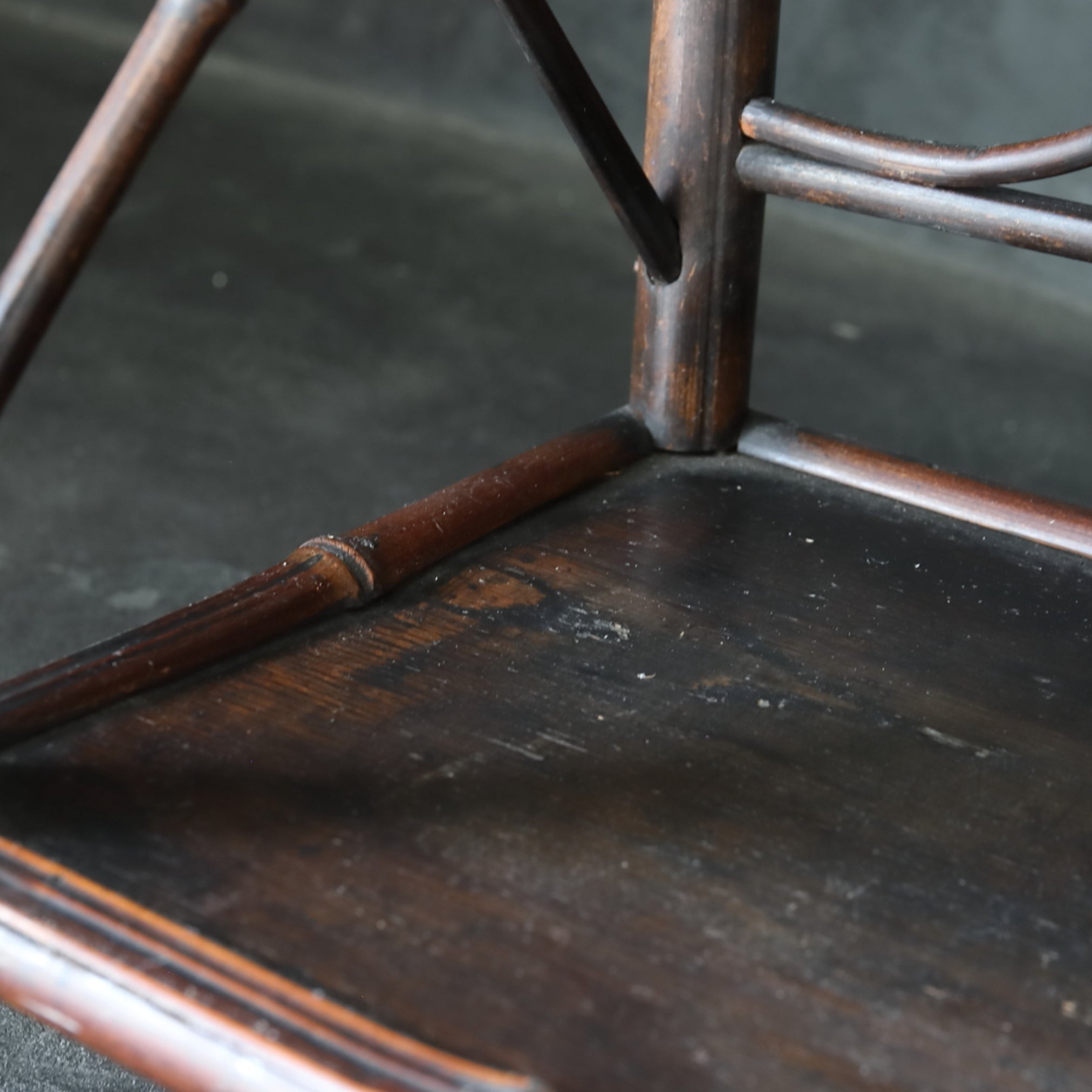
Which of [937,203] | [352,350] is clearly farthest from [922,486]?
[352,350]

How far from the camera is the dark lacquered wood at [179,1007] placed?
0.45 m

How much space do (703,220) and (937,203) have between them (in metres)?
0.13

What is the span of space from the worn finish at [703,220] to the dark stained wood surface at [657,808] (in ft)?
0.35

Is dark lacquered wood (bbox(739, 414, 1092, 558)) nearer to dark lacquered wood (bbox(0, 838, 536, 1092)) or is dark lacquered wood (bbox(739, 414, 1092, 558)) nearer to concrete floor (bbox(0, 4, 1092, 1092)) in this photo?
dark lacquered wood (bbox(0, 838, 536, 1092))

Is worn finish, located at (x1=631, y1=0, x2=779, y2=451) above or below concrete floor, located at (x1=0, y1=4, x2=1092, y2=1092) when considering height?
Answer: above

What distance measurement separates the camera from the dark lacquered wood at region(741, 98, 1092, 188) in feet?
2.22

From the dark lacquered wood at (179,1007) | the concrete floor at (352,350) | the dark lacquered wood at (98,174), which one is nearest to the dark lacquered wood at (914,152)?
the dark lacquered wood at (98,174)

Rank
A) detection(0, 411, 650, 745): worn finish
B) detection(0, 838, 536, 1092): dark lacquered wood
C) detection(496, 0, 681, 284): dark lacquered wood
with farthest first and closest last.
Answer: detection(496, 0, 681, 284): dark lacquered wood < detection(0, 411, 650, 745): worn finish < detection(0, 838, 536, 1092): dark lacquered wood

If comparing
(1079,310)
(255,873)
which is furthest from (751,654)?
(1079,310)

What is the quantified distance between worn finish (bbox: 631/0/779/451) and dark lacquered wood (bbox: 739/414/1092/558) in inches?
1.0

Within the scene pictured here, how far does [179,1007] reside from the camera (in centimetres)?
47

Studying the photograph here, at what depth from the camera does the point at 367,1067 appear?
1.48 ft

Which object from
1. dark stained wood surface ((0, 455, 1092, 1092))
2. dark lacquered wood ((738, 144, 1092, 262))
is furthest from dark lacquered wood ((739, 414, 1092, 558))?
dark lacquered wood ((738, 144, 1092, 262))

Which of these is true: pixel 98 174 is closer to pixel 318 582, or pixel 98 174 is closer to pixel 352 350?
pixel 318 582
